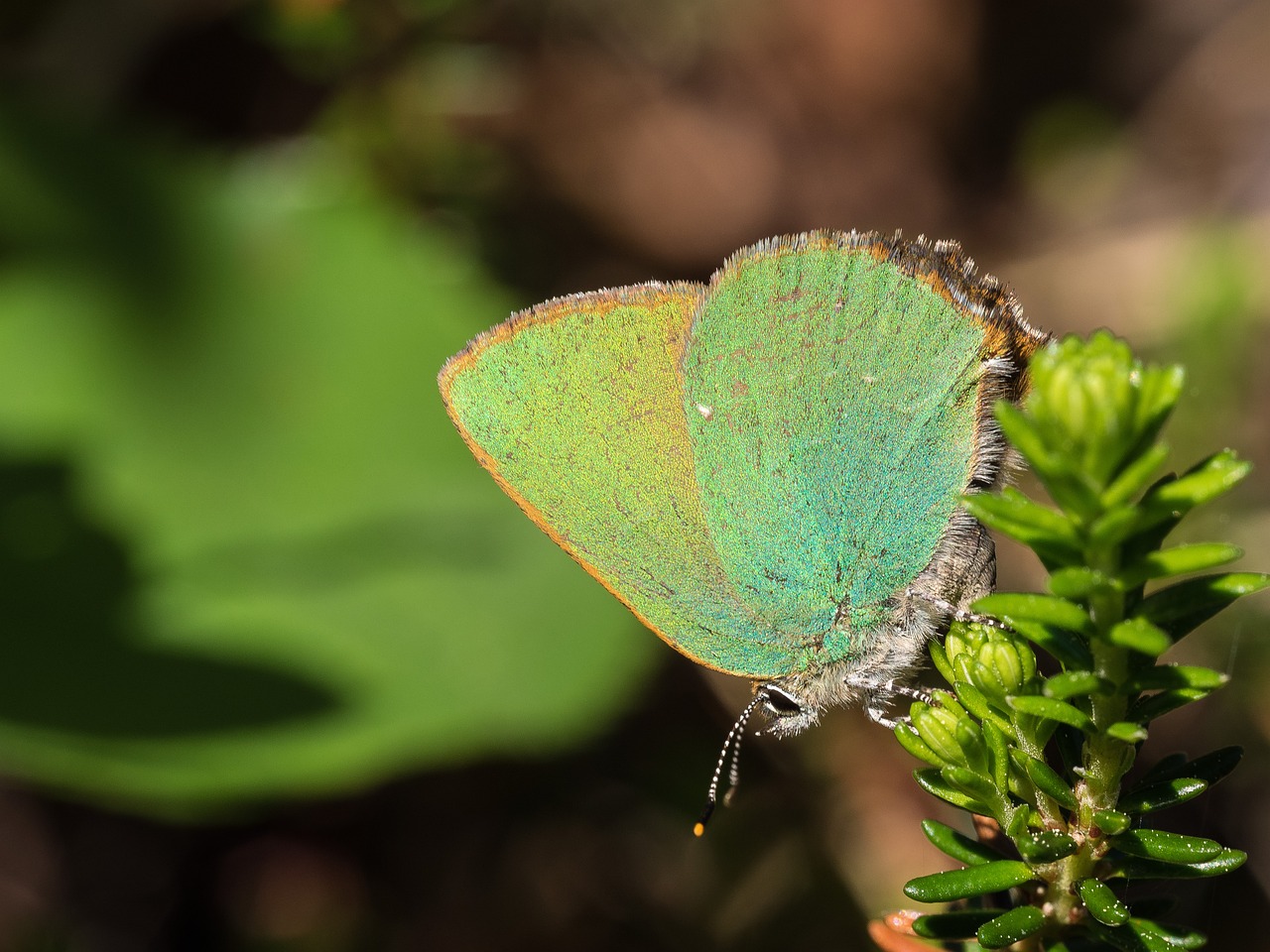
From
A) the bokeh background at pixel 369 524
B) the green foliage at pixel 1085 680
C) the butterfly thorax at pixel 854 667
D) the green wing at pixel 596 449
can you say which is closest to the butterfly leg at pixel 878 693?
the butterfly thorax at pixel 854 667

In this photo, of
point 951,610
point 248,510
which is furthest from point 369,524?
point 951,610

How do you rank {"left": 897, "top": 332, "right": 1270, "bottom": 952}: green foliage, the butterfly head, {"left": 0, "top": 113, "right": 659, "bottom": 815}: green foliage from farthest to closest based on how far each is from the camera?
{"left": 0, "top": 113, "right": 659, "bottom": 815}: green foliage, the butterfly head, {"left": 897, "top": 332, "right": 1270, "bottom": 952}: green foliage

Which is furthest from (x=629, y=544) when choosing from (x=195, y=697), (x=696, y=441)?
(x=195, y=697)

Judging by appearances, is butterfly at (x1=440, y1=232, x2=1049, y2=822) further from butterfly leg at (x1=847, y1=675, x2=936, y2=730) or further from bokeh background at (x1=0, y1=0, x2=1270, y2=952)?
bokeh background at (x1=0, y1=0, x2=1270, y2=952)

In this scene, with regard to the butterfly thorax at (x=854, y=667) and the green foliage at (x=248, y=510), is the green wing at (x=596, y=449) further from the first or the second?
the green foliage at (x=248, y=510)

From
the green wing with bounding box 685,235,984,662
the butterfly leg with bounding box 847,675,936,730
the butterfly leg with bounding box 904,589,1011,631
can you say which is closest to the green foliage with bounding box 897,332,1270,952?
the butterfly leg with bounding box 904,589,1011,631

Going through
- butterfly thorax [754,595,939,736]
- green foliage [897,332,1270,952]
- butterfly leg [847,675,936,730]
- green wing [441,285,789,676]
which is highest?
green wing [441,285,789,676]

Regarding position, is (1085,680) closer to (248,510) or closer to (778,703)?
(778,703)
